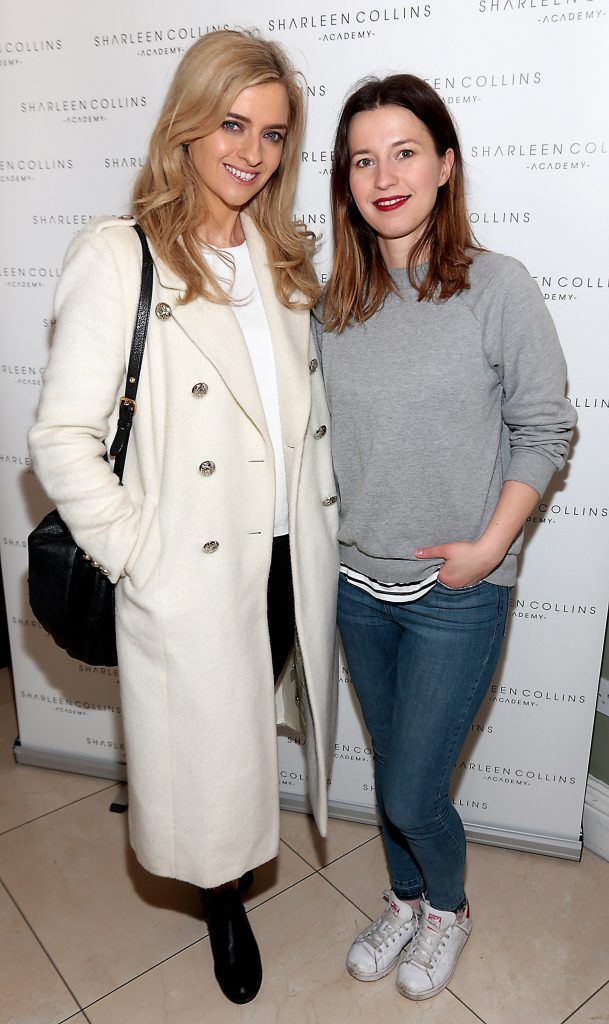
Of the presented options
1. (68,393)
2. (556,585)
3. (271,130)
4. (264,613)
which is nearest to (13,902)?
(264,613)

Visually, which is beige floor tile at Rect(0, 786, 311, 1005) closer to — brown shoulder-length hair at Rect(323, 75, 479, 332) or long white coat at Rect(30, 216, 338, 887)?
long white coat at Rect(30, 216, 338, 887)

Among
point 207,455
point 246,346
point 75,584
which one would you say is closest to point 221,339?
point 246,346

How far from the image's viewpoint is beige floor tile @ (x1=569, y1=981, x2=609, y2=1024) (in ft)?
6.28

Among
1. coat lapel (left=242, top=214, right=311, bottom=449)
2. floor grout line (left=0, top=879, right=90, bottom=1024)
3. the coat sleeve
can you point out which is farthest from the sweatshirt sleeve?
floor grout line (left=0, top=879, right=90, bottom=1024)

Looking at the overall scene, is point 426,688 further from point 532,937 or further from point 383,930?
point 532,937

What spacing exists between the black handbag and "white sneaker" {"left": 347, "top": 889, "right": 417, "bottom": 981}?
0.97 metres

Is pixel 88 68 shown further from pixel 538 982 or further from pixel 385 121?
pixel 538 982

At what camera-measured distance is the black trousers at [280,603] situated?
1810 mm

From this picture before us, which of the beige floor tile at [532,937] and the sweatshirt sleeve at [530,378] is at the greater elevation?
the sweatshirt sleeve at [530,378]

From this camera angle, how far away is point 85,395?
1522 mm

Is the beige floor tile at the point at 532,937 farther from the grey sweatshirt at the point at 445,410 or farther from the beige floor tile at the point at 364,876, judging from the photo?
Result: the grey sweatshirt at the point at 445,410

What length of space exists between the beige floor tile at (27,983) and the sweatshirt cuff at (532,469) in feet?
5.15

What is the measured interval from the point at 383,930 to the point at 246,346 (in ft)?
4.73

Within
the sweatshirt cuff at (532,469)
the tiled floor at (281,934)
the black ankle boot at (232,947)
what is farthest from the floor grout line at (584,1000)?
the sweatshirt cuff at (532,469)
